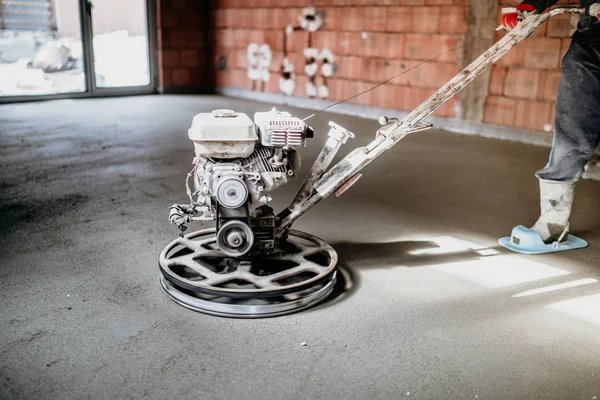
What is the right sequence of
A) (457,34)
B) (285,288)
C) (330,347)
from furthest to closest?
(457,34)
(285,288)
(330,347)

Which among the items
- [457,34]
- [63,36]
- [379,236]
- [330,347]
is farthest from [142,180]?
[63,36]

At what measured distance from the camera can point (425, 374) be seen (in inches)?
70.7

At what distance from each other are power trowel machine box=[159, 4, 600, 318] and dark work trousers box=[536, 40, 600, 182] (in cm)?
30

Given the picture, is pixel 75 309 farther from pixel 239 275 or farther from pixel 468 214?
pixel 468 214

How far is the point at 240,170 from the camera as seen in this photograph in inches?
87.6

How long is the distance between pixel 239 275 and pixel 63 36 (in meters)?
7.57

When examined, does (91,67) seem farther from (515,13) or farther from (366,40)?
(515,13)

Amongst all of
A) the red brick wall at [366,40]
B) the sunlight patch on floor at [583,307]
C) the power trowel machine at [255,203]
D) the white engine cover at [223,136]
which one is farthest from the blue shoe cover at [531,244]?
the red brick wall at [366,40]

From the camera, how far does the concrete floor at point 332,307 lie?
68.8 inches

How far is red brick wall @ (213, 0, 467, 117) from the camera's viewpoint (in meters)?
A: 6.54

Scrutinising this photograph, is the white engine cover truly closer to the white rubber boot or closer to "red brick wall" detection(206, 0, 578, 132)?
the white rubber boot

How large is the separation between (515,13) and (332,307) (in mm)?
1735

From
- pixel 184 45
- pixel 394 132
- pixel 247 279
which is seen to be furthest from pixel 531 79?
pixel 184 45

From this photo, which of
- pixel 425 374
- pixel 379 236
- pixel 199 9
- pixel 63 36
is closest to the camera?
pixel 425 374
